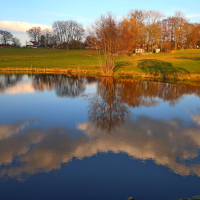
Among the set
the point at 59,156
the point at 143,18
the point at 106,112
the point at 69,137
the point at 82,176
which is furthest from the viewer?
the point at 143,18

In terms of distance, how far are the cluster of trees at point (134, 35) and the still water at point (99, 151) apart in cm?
1562

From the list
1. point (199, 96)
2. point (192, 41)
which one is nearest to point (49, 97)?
point (199, 96)

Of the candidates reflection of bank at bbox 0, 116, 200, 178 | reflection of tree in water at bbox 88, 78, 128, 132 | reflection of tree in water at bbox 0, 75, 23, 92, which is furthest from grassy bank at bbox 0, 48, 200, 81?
reflection of bank at bbox 0, 116, 200, 178

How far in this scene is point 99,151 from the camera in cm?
704

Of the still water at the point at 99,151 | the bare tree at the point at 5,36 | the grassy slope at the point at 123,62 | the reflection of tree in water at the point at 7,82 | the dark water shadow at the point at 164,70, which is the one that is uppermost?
the bare tree at the point at 5,36

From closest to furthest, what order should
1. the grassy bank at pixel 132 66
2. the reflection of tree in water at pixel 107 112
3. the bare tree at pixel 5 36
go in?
1. the reflection of tree in water at pixel 107 112
2. the grassy bank at pixel 132 66
3. the bare tree at pixel 5 36

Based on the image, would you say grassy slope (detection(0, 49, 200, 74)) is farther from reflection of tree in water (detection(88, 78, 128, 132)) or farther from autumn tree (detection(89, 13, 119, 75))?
reflection of tree in water (detection(88, 78, 128, 132))

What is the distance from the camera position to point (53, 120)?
10.3 metres

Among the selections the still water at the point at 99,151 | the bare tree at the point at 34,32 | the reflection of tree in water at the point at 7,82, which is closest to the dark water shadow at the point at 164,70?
the still water at the point at 99,151

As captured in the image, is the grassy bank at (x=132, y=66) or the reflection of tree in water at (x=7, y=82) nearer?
the reflection of tree in water at (x=7, y=82)

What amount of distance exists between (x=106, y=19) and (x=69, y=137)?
21.1 m

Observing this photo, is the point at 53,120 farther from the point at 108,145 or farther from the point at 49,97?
the point at 49,97

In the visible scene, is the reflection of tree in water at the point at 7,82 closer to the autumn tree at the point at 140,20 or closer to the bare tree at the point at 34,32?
the autumn tree at the point at 140,20

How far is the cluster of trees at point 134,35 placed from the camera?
26.1 metres
